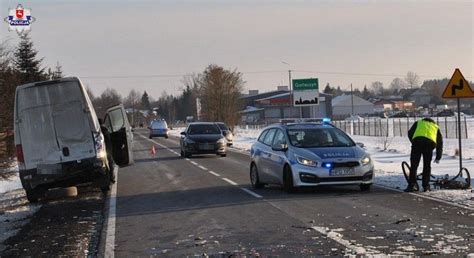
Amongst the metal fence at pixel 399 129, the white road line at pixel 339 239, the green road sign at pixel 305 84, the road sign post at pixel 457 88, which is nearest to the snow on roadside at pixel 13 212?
the white road line at pixel 339 239

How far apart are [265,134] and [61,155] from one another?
4.96 metres

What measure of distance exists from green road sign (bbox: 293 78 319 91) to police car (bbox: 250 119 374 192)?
586 inches

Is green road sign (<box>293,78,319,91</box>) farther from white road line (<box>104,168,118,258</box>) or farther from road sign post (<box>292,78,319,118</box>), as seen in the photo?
white road line (<box>104,168,118,258</box>)

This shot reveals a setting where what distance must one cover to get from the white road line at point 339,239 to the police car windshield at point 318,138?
4843mm

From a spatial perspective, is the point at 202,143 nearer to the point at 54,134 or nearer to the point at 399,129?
the point at 54,134

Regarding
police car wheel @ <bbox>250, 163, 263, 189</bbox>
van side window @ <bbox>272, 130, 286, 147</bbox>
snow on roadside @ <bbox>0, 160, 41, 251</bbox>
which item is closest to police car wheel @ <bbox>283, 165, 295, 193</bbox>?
van side window @ <bbox>272, 130, 286, 147</bbox>

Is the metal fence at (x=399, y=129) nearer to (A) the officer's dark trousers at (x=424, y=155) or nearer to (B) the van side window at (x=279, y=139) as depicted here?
(B) the van side window at (x=279, y=139)

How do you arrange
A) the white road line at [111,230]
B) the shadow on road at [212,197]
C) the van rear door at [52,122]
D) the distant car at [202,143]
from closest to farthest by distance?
the white road line at [111,230]
the shadow on road at [212,197]
the van rear door at [52,122]
the distant car at [202,143]

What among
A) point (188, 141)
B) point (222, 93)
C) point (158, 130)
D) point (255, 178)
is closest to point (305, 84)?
point (188, 141)

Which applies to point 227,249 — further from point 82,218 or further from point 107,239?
point 82,218

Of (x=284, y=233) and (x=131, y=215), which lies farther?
(x=131, y=215)

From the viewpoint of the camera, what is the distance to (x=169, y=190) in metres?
14.6

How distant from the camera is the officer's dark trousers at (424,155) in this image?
41.7 ft

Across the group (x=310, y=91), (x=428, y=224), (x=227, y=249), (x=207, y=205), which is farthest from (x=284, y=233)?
(x=310, y=91)
